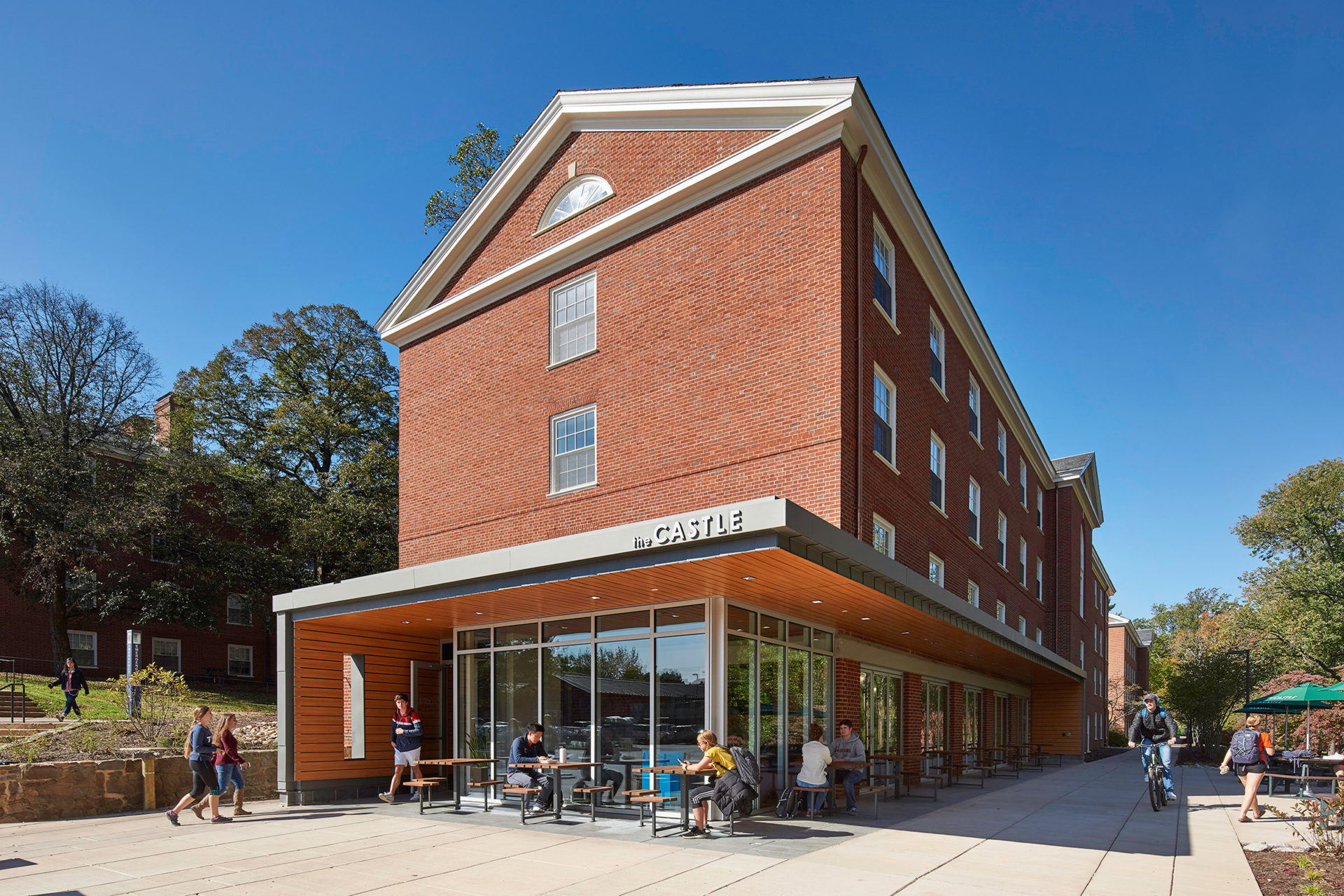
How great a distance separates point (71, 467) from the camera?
33.0 metres

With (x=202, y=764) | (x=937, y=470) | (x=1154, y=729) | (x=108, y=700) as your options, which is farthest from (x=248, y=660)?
(x=1154, y=729)

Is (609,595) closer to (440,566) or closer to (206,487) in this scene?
(440,566)

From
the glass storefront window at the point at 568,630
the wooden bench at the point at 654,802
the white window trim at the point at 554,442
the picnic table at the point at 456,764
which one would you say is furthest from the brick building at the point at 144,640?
the wooden bench at the point at 654,802

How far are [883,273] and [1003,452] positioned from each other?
A: 14121mm

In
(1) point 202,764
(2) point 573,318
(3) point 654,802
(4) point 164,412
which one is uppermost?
(4) point 164,412

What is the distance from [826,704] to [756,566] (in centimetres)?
592

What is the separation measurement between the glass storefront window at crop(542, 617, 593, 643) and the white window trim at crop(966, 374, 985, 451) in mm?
13080

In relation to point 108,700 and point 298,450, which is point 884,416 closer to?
point 108,700

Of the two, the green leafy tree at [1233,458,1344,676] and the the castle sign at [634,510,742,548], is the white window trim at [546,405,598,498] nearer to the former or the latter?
the the castle sign at [634,510,742,548]

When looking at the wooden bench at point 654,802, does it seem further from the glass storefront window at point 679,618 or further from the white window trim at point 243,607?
the white window trim at point 243,607

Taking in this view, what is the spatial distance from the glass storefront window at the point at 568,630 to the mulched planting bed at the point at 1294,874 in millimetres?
8861

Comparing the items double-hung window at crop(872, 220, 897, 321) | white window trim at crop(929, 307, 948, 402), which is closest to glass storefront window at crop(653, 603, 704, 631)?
double-hung window at crop(872, 220, 897, 321)

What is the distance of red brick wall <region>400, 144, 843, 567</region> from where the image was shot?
14.1 metres

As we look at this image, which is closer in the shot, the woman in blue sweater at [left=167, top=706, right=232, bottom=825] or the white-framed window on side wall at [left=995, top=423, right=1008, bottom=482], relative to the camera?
the woman in blue sweater at [left=167, top=706, right=232, bottom=825]
